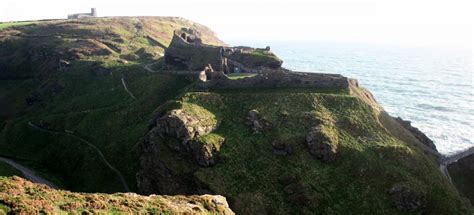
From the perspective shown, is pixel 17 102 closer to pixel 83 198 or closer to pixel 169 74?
pixel 169 74

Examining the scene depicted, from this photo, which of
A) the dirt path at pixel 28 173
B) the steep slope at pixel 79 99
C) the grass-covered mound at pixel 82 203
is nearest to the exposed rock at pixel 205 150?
the steep slope at pixel 79 99

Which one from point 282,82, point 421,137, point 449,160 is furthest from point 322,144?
point 421,137

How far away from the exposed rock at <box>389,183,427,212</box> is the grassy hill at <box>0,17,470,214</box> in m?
0.43

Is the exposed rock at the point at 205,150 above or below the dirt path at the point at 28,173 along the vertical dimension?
above

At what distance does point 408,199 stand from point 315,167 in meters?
12.2

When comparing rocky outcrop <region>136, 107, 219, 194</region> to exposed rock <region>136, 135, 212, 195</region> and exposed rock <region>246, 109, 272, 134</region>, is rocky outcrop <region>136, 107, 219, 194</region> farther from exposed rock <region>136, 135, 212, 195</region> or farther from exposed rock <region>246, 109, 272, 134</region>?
exposed rock <region>246, 109, 272, 134</region>

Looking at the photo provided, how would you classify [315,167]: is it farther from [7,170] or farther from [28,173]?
[7,170]

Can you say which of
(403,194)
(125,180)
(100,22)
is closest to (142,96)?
(125,180)

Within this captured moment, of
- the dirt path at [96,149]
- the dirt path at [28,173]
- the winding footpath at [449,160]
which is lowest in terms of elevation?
the dirt path at [28,173]

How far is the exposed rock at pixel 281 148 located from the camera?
6450 cm

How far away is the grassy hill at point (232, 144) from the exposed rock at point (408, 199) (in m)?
0.43

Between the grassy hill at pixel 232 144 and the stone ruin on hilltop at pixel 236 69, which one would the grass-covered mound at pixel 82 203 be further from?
the stone ruin on hilltop at pixel 236 69

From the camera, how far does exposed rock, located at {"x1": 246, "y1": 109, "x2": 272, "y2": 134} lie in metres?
68.6

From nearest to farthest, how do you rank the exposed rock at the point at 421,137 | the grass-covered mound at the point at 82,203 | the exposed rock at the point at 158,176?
the grass-covered mound at the point at 82,203 → the exposed rock at the point at 158,176 → the exposed rock at the point at 421,137
